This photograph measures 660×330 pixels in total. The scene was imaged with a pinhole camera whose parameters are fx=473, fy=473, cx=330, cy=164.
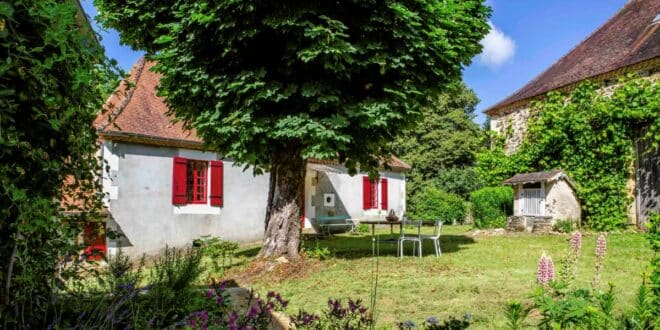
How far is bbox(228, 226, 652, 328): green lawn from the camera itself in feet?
Answer: 17.7

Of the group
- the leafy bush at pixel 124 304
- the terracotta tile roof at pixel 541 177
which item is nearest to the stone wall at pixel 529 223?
the terracotta tile roof at pixel 541 177

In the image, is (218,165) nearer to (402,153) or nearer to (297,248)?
(297,248)

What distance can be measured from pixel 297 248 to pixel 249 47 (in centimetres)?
376

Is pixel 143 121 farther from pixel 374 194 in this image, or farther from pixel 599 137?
pixel 599 137

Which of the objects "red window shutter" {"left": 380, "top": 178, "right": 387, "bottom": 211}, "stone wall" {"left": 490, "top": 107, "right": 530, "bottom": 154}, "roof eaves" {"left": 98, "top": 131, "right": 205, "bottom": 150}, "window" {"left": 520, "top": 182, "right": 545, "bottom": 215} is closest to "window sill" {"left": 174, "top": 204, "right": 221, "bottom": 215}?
"roof eaves" {"left": 98, "top": 131, "right": 205, "bottom": 150}

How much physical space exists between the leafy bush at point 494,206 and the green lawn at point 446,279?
5.23m

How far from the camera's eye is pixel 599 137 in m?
15.2

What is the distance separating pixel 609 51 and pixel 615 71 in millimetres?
1742

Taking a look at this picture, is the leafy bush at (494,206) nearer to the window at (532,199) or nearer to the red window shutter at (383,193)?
the window at (532,199)

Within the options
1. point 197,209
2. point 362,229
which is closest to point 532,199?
point 362,229

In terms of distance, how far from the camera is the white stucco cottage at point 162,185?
11.6 metres

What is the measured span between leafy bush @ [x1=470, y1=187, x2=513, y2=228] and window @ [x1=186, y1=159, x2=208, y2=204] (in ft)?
32.6

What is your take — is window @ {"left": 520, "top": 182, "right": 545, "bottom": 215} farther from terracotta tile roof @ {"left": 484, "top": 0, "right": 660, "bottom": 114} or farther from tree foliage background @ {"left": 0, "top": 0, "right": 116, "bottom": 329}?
tree foliage background @ {"left": 0, "top": 0, "right": 116, "bottom": 329}

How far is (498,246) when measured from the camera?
12023 millimetres
